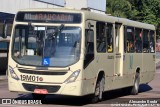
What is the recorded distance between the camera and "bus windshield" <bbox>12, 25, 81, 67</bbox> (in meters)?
14.5

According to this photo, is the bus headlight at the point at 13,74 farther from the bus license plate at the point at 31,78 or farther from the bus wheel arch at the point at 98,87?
the bus wheel arch at the point at 98,87

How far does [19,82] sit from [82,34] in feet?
7.05

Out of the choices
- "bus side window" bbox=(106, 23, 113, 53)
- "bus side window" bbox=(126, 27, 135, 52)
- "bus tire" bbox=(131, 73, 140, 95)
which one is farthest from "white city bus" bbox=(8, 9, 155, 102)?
"bus tire" bbox=(131, 73, 140, 95)

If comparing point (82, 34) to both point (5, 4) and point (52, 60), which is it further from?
point (5, 4)

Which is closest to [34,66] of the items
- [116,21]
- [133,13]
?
[116,21]

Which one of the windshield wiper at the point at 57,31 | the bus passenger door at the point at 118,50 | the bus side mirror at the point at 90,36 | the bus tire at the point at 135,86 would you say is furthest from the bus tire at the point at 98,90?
the bus tire at the point at 135,86

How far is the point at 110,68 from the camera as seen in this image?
666 inches

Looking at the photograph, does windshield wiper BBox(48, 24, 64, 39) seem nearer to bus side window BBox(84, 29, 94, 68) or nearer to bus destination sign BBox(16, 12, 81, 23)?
bus destination sign BBox(16, 12, 81, 23)

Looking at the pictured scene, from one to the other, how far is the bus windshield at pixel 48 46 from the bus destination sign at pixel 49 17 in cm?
21

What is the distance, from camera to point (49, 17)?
590 inches

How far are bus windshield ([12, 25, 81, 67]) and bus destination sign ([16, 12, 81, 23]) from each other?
21 cm

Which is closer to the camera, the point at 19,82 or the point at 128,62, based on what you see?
the point at 19,82

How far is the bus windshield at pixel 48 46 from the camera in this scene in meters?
14.5

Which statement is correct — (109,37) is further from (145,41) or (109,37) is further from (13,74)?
(145,41)
